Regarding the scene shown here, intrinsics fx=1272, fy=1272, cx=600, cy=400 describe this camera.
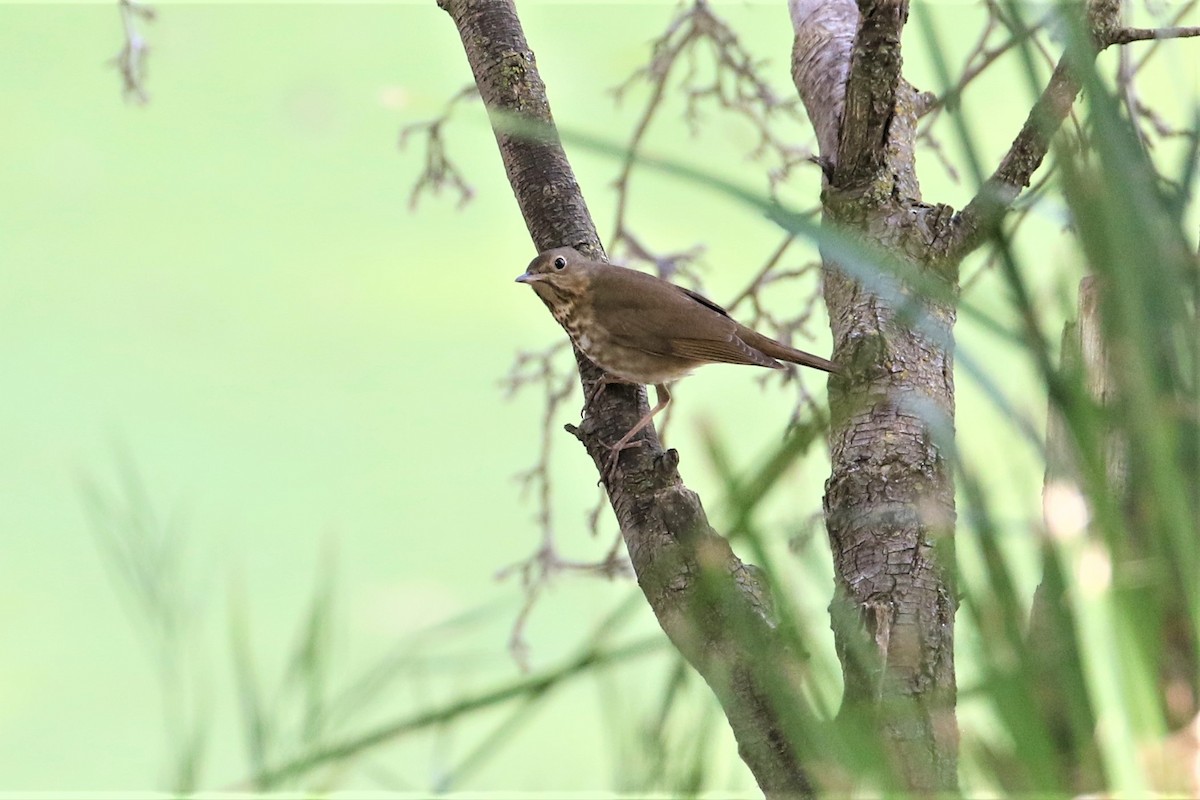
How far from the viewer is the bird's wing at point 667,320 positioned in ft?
8.96

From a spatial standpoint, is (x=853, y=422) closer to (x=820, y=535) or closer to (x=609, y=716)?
(x=820, y=535)

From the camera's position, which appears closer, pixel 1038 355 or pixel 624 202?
pixel 1038 355

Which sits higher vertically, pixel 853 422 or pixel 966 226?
pixel 966 226

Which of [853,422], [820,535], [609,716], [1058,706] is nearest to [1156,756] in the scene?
[1058,706]

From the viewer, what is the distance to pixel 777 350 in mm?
2766

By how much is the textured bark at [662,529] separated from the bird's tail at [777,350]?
0.44m

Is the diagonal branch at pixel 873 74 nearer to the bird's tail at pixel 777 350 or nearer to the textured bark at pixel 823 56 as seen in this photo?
the textured bark at pixel 823 56

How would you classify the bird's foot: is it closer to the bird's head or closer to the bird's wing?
the bird's head

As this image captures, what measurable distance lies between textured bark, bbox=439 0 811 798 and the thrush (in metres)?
0.11

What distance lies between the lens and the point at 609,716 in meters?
0.52

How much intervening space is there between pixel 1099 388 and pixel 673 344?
2.21 metres

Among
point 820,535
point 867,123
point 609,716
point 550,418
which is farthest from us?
point 550,418

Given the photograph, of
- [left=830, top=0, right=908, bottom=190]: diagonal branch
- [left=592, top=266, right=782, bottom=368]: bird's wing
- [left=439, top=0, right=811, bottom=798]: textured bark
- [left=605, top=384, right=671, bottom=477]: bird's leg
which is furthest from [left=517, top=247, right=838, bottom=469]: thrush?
[left=830, top=0, right=908, bottom=190]: diagonal branch

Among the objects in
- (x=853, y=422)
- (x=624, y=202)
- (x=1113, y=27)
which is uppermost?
(x=624, y=202)
